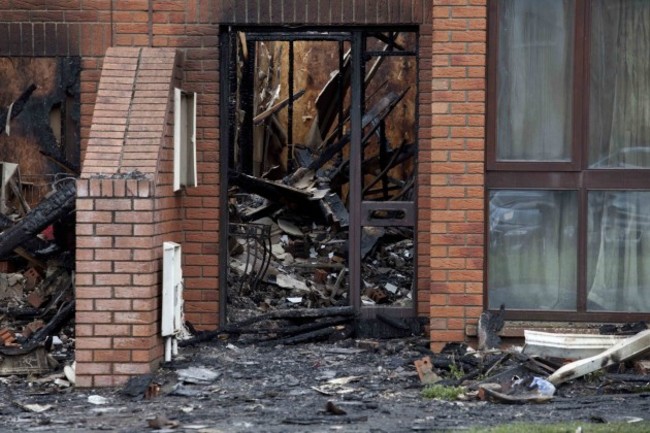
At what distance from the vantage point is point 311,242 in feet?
51.8

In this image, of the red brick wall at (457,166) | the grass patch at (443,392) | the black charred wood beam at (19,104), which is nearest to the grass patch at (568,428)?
the grass patch at (443,392)

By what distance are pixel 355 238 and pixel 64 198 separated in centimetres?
240

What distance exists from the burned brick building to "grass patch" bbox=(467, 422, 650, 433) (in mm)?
2329

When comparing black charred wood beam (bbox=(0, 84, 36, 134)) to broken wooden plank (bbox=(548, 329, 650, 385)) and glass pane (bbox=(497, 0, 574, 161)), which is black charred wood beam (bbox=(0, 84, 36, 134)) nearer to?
glass pane (bbox=(497, 0, 574, 161))

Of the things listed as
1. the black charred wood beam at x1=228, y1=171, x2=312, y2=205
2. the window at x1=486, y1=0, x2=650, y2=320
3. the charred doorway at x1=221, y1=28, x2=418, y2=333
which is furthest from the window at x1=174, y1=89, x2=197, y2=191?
the black charred wood beam at x1=228, y1=171, x2=312, y2=205

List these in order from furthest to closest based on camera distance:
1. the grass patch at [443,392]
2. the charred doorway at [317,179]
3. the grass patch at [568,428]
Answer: the charred doorway at [317,179] < the grass patch at [443,392] < the grass patch at [568,428]

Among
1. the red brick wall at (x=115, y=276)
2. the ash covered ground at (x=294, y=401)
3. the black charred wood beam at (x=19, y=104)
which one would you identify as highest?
the black charred wood beam at (x=19, y=104)

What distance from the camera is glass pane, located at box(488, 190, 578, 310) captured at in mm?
9617

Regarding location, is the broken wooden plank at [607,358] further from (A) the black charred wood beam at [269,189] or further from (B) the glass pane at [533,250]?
(A) the black charred wood beam at [269,189]

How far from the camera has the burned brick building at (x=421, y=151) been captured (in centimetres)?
876

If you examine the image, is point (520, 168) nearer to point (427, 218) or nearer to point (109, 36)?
point (427, 218)

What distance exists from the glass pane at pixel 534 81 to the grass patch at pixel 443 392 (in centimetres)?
206

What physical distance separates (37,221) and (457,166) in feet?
11.0

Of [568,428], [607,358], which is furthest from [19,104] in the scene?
[568,428]
